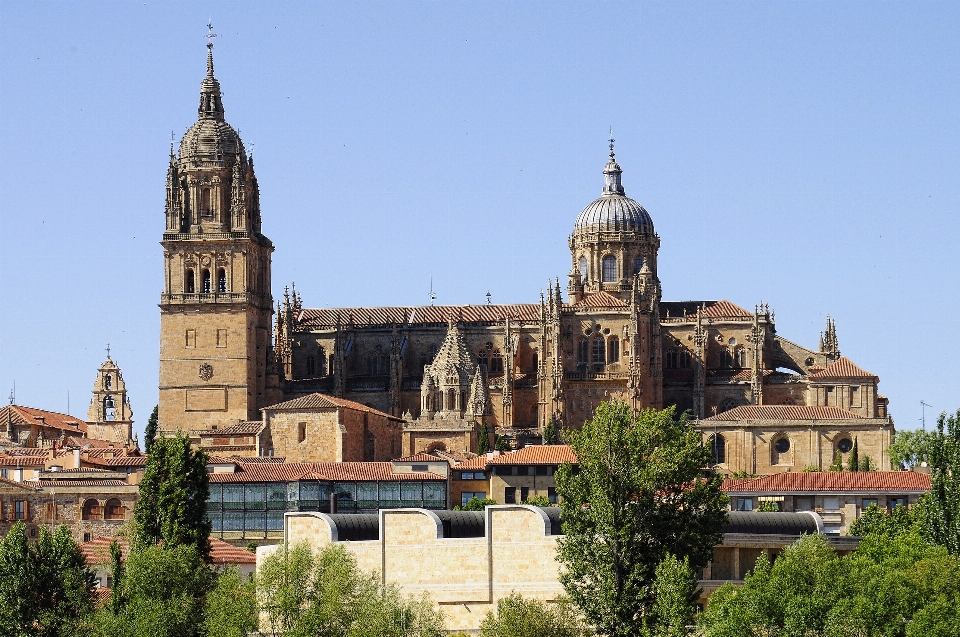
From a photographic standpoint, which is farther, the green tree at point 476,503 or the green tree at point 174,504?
the green tree at point 476,503

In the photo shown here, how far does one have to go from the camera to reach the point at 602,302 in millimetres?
138000

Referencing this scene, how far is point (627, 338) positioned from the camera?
136250 mm

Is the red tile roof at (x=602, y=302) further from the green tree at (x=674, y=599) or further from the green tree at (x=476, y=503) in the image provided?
the green tree at (x=674, y=599)

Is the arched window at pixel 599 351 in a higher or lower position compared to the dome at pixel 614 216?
lower

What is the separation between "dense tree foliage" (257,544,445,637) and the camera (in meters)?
69.3

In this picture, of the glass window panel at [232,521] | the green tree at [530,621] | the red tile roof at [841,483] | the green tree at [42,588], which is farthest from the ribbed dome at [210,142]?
A: the green tree at [530,621]

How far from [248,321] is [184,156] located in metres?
10.6

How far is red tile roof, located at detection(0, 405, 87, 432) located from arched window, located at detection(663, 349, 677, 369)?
114ft

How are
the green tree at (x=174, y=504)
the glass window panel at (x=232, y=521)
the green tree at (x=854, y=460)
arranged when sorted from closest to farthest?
the green tree at (x=174, y=504), the glass window panel at (x=232, y=521), the green tree at (x=854, y=460)

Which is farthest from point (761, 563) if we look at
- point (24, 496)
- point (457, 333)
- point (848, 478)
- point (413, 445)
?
point (457, 333)

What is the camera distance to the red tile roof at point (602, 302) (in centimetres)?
13738

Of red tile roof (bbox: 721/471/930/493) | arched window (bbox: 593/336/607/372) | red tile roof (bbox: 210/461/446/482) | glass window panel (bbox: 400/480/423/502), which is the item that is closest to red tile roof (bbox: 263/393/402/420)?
arched window (bbox: 593/336/607/372)

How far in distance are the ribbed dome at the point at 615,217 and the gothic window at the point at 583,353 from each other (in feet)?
45.5

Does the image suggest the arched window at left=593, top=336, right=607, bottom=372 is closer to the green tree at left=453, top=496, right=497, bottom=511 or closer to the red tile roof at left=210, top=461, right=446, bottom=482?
the red tile roof at left=210, top=461, right=446, bottom=482
